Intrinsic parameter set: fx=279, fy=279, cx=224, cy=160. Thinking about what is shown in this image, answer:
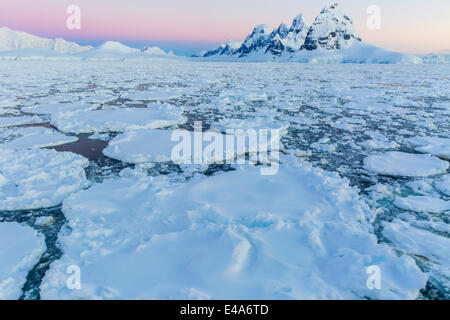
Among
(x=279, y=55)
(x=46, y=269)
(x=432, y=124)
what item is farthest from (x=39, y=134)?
(x=279, y=55)

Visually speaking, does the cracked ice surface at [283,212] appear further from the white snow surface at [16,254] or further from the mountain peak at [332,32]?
the mountain peak at [332,32]

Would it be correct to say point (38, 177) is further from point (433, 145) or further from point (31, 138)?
point (433, 145)

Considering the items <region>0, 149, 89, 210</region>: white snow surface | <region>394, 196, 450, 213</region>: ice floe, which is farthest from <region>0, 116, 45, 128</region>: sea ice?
<region>394, 196, 450, 213</region>: ice floe

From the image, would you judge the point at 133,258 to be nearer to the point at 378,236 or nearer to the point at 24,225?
the point at 24,225

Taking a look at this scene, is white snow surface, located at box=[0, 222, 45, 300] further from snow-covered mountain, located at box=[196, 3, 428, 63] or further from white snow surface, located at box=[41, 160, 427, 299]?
snow-covered mountain, located at box=[196, 3, 428, 63]

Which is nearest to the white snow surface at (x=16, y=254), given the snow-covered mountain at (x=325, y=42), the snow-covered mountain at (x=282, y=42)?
the snow-covered mountain at (x=325, y=42)

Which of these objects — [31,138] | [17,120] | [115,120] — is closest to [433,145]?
[115,120]
